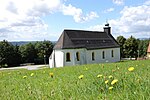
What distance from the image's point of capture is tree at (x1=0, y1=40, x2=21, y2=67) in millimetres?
82250

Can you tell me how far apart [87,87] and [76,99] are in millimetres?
791

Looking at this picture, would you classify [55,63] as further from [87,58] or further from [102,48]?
[102,48]

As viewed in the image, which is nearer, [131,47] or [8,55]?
[8,55]

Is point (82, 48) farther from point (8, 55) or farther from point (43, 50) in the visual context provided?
point (43, 50)

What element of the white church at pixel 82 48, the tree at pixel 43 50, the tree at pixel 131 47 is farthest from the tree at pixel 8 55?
the tree at pixel 131 47

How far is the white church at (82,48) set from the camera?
52.6 metres

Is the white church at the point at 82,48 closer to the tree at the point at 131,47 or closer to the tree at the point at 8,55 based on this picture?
the tree at the point at 131,47

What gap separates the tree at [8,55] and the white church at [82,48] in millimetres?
31580

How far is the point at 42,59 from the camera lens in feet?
304

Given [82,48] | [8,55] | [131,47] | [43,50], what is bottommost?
[8,55]

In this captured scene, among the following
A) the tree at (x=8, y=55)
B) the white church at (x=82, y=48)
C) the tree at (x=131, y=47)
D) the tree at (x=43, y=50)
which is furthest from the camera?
the tree at (x=43, y=50)

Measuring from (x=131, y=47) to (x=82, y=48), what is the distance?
4238 cm

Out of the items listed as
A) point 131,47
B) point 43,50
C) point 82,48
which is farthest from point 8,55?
point 131,47

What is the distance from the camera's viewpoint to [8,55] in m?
83.2
